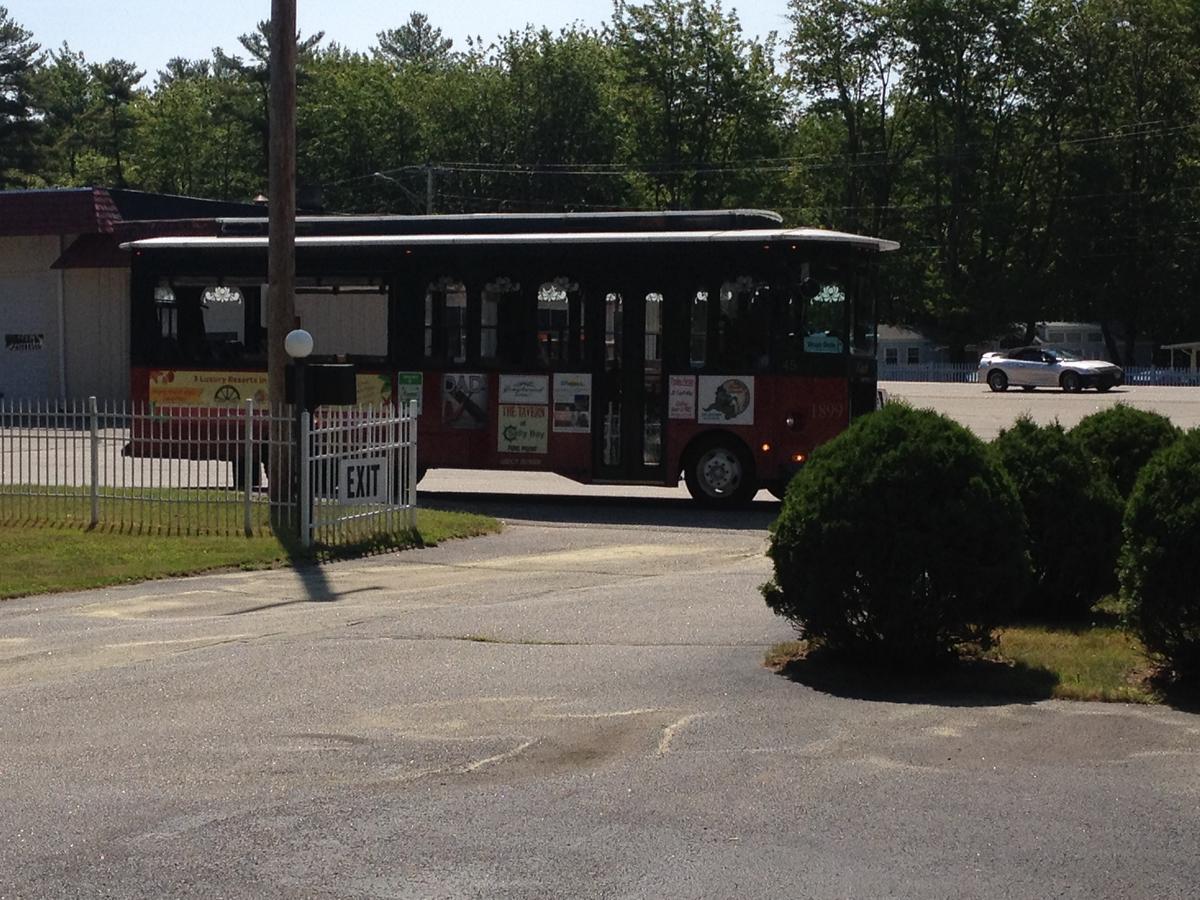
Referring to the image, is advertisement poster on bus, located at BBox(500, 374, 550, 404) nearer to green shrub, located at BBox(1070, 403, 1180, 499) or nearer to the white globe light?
the white globe light

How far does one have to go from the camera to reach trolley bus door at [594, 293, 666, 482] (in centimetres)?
2106

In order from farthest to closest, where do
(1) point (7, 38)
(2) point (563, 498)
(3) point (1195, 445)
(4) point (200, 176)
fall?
(4) point (200, 176) → (1) point (7, 38) → (2) point (563, 498) → (3) point (1195, 445)

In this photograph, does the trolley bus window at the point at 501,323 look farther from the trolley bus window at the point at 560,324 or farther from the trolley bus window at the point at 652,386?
the trolley bus window at the point at 652,386

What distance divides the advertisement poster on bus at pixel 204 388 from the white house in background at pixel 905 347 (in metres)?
66.2

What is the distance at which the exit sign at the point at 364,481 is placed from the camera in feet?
56.1

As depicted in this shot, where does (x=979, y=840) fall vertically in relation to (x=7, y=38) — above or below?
below

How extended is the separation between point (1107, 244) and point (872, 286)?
6450 centimetres

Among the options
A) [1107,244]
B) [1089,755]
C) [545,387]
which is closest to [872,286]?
[545,387]

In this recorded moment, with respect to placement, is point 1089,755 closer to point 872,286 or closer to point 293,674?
point 293,674

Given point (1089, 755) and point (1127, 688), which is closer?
point (1089, 755)

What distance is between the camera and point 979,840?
6.72m

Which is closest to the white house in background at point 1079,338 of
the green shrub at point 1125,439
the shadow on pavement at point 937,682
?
the green shrub at point 1125,439

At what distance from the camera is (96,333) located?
4356 cm

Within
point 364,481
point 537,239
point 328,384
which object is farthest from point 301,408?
point 537,239
